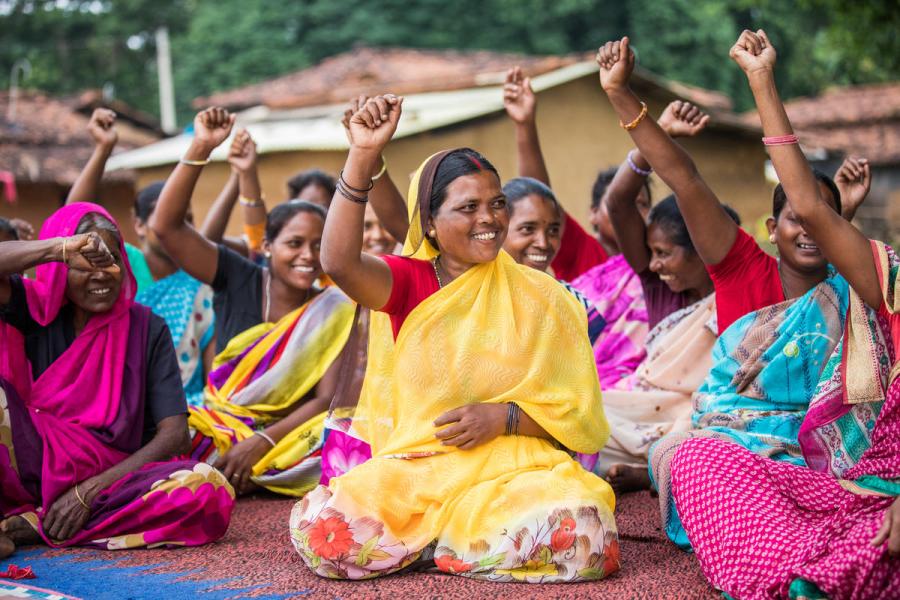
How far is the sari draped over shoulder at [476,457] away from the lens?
347 cm

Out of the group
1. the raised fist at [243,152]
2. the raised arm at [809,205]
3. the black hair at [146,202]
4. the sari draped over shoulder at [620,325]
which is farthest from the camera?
the black hair at [146,202]

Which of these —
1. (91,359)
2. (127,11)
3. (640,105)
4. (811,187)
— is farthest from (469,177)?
(127,11)

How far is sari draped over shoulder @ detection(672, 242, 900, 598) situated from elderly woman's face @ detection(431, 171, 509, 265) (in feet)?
3.43

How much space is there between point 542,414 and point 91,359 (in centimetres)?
206

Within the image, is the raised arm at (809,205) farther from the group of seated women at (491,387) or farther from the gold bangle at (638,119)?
the gold bangle at (638,119)

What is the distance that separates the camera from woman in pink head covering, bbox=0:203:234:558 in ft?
13.6

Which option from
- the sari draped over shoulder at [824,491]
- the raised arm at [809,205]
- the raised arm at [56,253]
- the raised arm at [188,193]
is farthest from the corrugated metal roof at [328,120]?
the sari draped over shoulder at [824,491]

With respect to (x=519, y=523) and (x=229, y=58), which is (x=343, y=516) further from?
(x=229, y=58)

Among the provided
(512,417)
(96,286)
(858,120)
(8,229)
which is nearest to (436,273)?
(512,417)

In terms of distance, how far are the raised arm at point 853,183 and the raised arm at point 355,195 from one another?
1.92 m

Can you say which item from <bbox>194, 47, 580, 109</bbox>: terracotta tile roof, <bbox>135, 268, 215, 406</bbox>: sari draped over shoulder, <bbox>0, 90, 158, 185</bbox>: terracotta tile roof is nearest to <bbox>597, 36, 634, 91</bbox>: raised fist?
<bbox>135, 268, 215, 406</bbox>: sari draped over shoulder

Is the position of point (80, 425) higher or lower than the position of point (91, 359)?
lower

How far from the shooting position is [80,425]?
4336mm

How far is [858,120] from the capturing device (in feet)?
77.9
